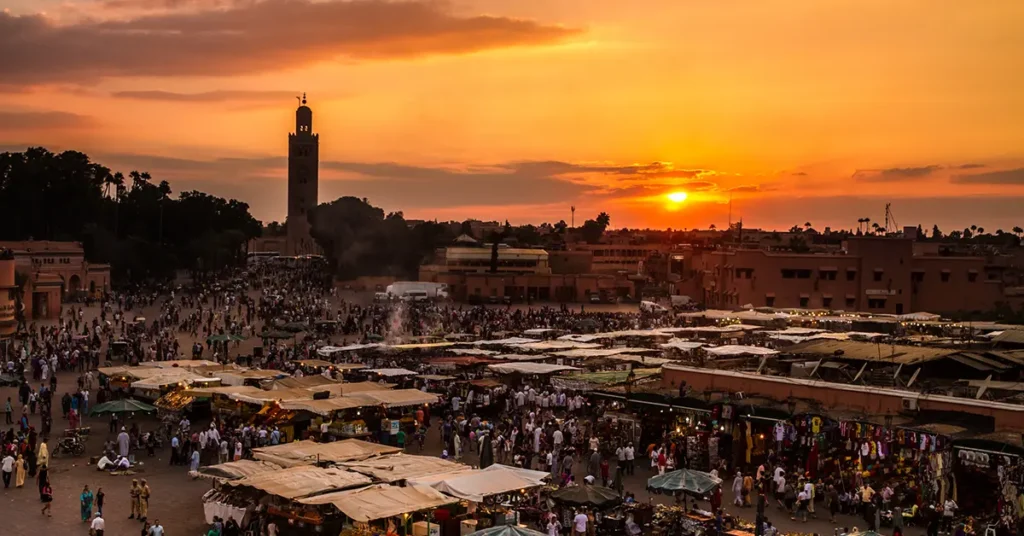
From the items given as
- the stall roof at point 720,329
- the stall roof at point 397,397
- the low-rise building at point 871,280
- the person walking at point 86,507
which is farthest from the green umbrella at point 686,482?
the low-rise building at point 871,280

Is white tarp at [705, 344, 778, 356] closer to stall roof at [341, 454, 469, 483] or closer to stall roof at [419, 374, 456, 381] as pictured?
stall roof at [419, 374, 456, 381]

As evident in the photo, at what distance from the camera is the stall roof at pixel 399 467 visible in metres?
17.7

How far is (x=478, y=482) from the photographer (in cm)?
1705

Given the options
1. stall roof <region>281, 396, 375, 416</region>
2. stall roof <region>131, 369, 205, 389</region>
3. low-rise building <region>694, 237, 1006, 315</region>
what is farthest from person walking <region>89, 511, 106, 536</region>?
low-rise building <region>694, 237, 1006, 315</region>

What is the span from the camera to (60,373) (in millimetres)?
36344

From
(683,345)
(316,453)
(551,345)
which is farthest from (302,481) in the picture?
(551,345)

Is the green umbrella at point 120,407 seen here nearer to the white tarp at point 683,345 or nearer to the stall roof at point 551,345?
the stall roof at point 551,345

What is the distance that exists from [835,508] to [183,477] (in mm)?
12981

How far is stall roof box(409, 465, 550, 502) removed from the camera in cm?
1678

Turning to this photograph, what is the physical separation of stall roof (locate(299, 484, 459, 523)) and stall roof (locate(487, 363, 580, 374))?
1334 cm

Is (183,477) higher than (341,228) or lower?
lower

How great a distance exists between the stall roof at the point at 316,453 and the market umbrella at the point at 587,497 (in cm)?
382

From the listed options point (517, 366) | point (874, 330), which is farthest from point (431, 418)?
point (874, 330)

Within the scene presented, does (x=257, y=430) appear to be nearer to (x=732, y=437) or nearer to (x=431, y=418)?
(x=431, y=418)
